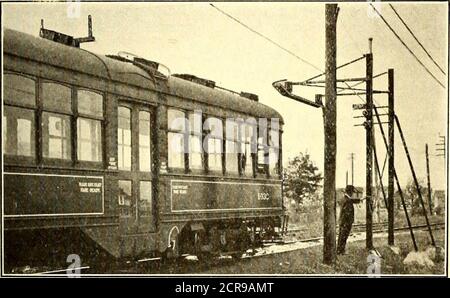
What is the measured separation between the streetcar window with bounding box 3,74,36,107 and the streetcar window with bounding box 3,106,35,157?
10 centimetres

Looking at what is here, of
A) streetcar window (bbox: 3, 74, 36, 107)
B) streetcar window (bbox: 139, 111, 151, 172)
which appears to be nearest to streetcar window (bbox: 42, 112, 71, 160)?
streetcar window (bbox: 3, 74, 36, 107)

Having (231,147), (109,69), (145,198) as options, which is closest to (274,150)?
(231,147)

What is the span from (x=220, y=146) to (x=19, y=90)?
3.66 metres

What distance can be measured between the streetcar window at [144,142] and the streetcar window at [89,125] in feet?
2.56

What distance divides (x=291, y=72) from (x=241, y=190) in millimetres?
2279

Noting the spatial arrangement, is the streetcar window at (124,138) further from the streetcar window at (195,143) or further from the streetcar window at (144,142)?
the streetcar window at (195,143)

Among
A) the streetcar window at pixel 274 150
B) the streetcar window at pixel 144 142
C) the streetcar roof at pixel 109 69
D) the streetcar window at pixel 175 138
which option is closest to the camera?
the streetcar roof at pixel 109 69

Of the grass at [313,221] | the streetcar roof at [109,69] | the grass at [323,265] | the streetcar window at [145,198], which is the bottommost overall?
the grass at [323,265]

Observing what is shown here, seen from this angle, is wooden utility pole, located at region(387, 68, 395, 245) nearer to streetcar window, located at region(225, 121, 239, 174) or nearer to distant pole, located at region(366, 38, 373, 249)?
distant pole, located at region(366, 38, 373, 249)

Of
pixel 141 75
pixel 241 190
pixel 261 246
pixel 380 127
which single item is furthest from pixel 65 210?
pixel 380 127

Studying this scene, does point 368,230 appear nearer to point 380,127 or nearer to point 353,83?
point 380,127

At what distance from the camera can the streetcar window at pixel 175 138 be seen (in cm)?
959

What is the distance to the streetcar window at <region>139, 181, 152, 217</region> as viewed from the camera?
9.02 meters

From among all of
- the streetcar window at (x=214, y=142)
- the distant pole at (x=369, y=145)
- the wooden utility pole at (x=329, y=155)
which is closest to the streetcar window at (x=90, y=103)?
the streetcar window at (x=214, y=142)
